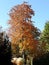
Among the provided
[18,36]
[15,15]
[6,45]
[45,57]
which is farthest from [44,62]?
[6,45]

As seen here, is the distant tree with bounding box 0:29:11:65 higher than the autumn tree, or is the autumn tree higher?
the autumn tree

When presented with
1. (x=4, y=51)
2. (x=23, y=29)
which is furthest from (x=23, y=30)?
(x=4, y=51)

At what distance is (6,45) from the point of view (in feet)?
53.9

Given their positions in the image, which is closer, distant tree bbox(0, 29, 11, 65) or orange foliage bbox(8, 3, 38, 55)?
distant tree bbox(0, 29, 11, 65)

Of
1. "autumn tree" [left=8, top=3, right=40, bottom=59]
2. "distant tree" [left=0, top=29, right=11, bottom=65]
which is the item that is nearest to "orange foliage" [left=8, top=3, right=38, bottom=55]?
"autumn tree" [left=8, top=3, right=40, bottom=59]

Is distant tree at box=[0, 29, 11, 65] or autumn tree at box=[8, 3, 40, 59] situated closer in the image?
distant tree at box=[0, 29, 11, 65]

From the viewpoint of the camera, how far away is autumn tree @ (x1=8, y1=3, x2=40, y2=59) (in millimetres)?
38844

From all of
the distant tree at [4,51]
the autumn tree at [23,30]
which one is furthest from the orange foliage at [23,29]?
the distant tree at [4,51]

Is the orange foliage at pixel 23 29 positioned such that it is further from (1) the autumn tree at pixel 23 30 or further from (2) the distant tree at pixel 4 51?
(2) the distant tree at pixel 4 51

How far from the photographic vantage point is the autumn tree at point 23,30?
127 feet

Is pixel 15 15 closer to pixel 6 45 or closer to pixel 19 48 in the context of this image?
pixel 19 48

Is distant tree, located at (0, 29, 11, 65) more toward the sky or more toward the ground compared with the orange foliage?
more toward the ground

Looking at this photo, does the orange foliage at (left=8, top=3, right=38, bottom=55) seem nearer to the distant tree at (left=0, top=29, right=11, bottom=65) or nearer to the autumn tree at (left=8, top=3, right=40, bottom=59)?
the autumn tree at (left=8, top=3, right=40, bottom=59)

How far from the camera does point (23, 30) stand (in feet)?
129
